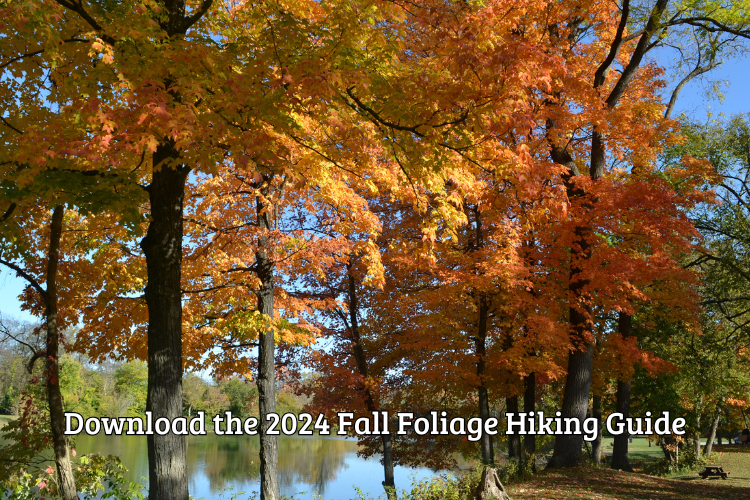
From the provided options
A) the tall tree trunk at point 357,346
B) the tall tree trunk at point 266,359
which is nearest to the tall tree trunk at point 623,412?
the tall tree trunk at point 357,346

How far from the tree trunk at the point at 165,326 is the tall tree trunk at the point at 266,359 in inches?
147

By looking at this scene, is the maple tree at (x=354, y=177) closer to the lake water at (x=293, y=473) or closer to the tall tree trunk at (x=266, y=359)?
the tall tree trunk at (x=266, y=359)

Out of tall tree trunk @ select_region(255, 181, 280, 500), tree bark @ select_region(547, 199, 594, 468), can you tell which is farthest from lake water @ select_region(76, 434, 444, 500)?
tall tree trunk @ select_region(255, 181, 280, 500)

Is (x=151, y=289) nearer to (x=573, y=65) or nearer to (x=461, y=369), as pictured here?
(x=461, y=369)

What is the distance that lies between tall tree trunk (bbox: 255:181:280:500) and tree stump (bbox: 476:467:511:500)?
4.01 m

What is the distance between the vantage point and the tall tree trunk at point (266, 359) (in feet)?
33.8

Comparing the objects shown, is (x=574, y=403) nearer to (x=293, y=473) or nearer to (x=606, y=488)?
(x=606, y=488)

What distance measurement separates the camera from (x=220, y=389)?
60812 mm

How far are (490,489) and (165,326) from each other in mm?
5661

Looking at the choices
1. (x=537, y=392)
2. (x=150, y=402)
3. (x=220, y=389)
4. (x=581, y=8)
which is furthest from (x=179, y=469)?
(x=220, y=389)

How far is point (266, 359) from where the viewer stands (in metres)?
10.9

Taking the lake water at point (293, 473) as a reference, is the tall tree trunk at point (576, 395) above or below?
above

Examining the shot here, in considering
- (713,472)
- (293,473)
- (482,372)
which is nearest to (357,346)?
(482,372)

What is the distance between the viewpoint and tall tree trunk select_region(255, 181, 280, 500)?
10.3 m
